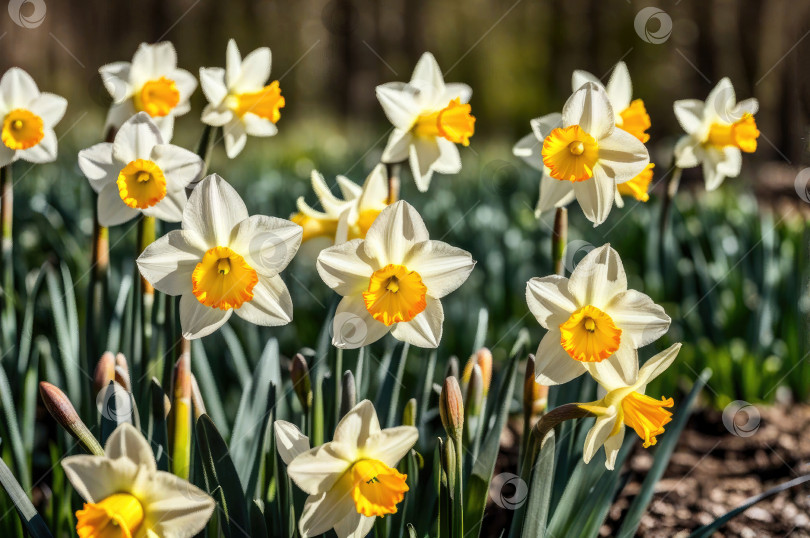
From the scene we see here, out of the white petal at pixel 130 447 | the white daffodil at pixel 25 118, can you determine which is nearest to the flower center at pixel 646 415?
the white petal at pixel 130 447

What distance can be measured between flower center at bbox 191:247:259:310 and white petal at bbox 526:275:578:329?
37 centimetres

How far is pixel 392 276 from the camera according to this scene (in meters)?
1.03

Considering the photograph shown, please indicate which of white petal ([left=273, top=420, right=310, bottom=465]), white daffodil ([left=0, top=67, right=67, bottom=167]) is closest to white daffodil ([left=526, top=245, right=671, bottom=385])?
white petal ([left=273, top=420, right=310, bottom=465])

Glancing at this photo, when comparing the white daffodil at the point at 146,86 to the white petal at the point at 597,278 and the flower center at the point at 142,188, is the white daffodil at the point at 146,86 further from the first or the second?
the white petal at the point at 597,278

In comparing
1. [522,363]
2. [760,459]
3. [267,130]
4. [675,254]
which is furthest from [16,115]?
[675,254]

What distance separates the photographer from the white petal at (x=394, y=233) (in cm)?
102

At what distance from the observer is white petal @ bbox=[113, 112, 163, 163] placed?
117 cm

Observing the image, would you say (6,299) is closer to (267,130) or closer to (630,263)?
(267,130)

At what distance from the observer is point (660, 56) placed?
29.6 ft

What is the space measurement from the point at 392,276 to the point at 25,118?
A: 2.86 ft

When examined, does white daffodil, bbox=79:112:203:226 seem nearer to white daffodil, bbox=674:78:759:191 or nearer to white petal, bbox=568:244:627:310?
white petal, bbox=568:244:627:310

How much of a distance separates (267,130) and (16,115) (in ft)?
1.55

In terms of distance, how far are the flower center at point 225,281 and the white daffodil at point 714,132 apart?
858 millimetres

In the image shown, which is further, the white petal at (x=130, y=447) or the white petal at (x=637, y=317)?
the white petal at (x=637, y=317)
